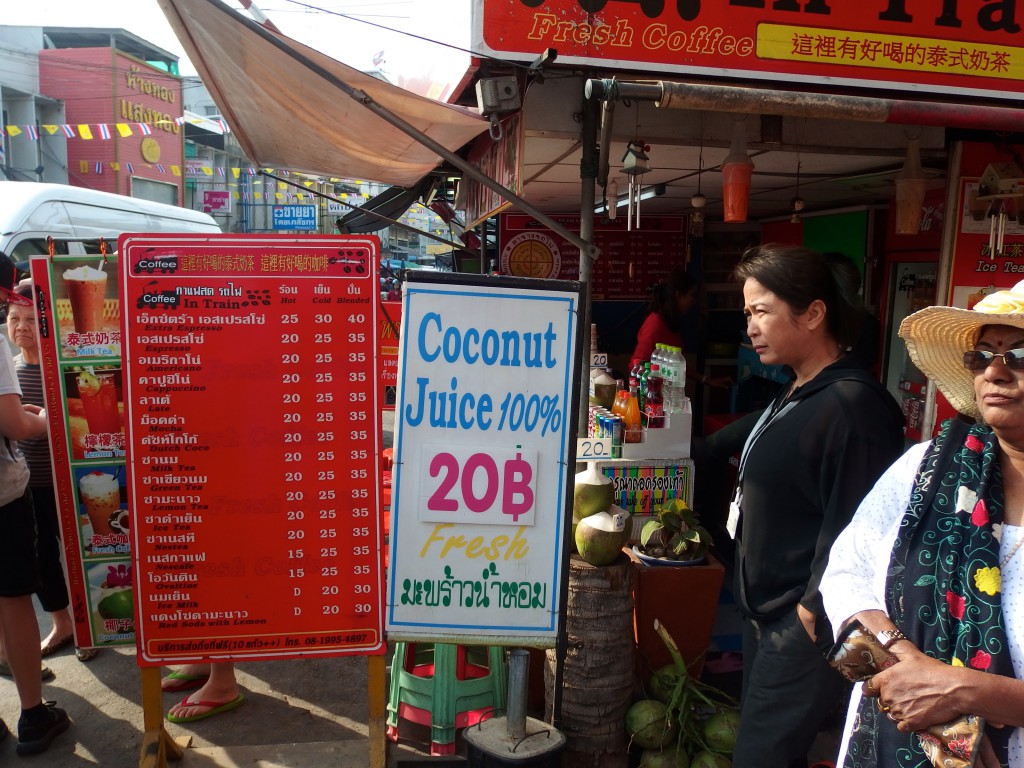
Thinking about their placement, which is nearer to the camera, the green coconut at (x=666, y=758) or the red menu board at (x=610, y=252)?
the green coconut at (x=666, y=758)

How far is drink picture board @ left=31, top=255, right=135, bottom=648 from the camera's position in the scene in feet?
9.53

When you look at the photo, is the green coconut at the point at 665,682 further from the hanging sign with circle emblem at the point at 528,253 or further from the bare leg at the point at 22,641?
the hanging sign with circle emblem at the point at 528,253

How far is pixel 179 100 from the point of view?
2612cm

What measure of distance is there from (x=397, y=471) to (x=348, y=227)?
5742mm

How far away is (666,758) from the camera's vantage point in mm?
2859

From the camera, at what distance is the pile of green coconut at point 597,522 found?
2.93 meters

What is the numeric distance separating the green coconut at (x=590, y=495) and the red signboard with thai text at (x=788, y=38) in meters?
1.77

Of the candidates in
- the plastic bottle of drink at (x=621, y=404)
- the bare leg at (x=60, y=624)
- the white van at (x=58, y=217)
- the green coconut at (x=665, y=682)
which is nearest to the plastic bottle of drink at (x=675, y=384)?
the plastic bottle of drink at (x=621, y=404)

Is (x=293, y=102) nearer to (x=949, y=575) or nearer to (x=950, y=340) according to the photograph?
(x=950, y=340)

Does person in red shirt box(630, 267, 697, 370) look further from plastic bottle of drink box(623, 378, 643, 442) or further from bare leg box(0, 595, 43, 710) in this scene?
bare leg box(0, 595, 43, 710)

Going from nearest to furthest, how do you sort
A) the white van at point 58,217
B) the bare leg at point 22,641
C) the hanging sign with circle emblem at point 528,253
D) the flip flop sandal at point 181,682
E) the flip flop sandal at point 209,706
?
the bare leg at point 22,641 → the flip flop sandal at point 209,706 → the flip flop sandal at point 181,682 → the hanging sign with circle emblem at point 528,253 → the white van at point 58,217

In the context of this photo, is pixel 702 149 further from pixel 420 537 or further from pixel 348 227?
pixel 348 227

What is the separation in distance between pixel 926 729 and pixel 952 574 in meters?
0.28

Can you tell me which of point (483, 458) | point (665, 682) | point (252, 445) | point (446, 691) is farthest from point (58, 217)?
point (665, 682)
